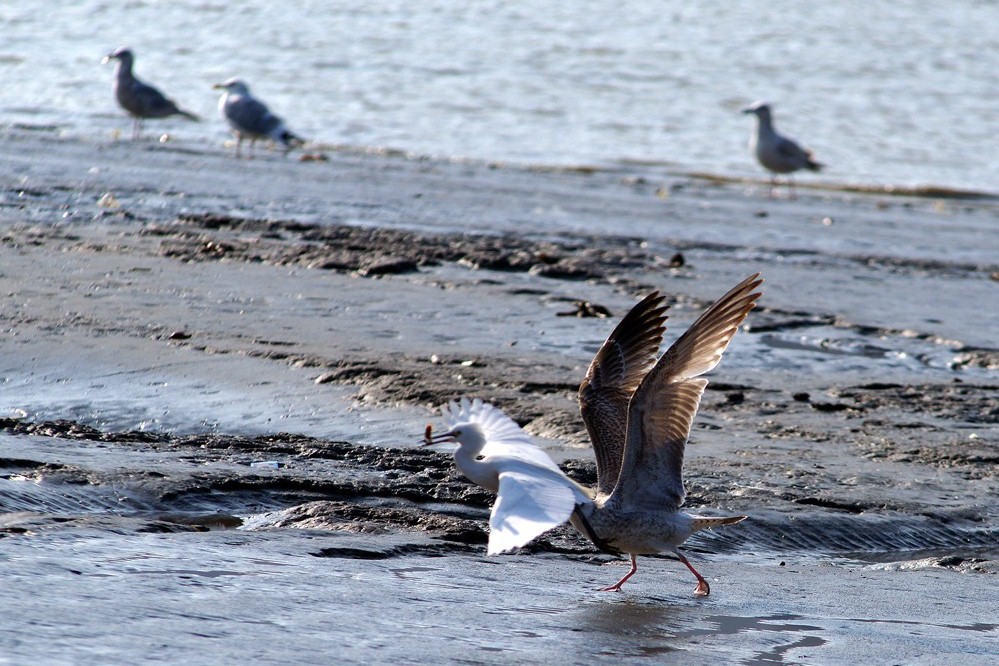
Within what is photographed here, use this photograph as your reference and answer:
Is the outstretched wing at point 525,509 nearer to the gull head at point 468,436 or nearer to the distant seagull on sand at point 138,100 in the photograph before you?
the gull head at point 468,436

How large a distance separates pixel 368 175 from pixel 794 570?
1134 cm

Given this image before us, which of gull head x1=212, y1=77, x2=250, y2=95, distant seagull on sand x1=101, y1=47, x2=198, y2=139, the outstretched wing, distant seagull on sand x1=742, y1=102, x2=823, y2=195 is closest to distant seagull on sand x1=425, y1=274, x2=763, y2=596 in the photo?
the outstretched wing

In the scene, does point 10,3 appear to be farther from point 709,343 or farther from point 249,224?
point 709,343

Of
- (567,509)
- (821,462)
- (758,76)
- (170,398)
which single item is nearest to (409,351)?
(170,398)

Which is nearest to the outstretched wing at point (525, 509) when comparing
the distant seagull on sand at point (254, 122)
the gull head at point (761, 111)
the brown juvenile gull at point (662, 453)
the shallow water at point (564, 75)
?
the brown juvenile gull at point (662, 453)

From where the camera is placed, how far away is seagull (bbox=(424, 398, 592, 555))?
397 centimetres

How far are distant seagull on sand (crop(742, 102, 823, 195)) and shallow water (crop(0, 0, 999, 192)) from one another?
4.08ft

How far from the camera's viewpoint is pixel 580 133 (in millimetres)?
22141

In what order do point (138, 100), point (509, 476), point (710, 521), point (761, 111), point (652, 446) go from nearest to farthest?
point (509, 476) → point (710, 521) → point (652, 446) → point (138, 100) → point (761, 111)

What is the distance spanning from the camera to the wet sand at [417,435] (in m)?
4.06

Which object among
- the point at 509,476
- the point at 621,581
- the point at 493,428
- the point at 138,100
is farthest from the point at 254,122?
the point at 509,476

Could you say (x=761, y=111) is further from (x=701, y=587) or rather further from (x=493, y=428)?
(x=701, y=587)

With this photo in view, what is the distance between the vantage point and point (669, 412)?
4.99m

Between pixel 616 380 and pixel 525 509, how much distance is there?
4.73ft
